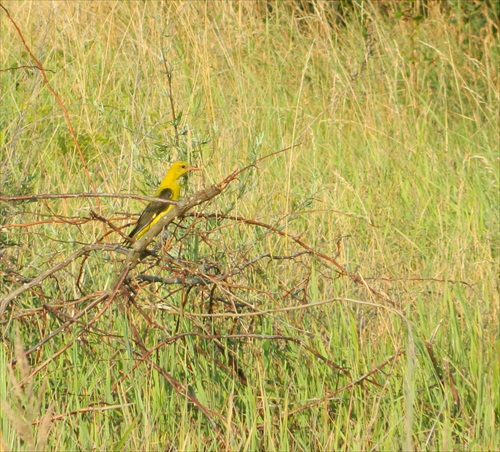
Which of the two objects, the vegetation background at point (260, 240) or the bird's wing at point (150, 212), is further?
the bird's wing at point (150, 212)

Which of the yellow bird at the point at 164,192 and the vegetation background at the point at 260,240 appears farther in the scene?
the yellow bird at the point at 164,192

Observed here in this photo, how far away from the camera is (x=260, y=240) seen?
331 centimetres

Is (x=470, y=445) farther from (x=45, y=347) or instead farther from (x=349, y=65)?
(x=349, y=65)

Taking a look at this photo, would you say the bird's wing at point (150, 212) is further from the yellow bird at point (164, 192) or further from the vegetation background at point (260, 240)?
the vegetation background at point (260, 240)

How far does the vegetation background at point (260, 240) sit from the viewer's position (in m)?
2.71

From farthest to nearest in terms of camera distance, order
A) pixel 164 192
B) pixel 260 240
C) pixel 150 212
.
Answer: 1. pixel 164 192
2. pixel 150 212
3. pixel 260 240

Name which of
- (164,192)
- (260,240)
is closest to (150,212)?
(164,192)

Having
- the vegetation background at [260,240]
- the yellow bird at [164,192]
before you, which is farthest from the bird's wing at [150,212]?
the vegetation background at [260,240]

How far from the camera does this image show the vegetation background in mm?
2705

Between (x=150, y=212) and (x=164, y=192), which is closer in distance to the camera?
(x=150, y=212)

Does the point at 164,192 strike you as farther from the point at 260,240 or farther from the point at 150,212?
the point at 260,240

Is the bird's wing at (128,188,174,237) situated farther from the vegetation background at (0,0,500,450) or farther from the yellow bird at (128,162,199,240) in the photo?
the vegetation background at (0,0,500,450)

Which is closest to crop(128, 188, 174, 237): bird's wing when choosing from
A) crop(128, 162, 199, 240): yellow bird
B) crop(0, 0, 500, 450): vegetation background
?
crop(128, 162, 199, 240): yellow bird

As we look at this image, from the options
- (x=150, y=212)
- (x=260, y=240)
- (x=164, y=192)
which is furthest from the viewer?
(x=164, y=192)
